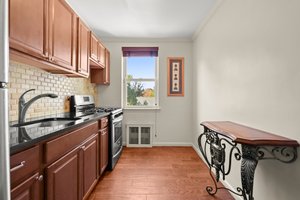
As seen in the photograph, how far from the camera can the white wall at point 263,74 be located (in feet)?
4.28

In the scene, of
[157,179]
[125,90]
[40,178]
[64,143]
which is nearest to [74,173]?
[64,143]

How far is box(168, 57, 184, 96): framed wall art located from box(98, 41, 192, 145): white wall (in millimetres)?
94

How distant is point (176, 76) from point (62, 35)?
2827 millimetres

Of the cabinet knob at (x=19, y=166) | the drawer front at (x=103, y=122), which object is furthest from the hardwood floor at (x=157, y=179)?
the cabinet knob at (x=19, y=166)

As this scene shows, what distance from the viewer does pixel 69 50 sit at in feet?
7.20

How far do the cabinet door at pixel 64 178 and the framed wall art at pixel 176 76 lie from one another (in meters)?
2.99

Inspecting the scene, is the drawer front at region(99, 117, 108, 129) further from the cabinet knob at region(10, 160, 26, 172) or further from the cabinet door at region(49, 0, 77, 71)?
the cabinet knob at region(10, 160, 26, 172)

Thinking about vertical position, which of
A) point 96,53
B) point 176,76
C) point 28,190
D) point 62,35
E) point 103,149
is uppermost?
point 96,53

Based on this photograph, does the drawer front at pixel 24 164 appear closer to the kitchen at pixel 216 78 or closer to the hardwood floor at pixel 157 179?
the kitchen at pixel 216 78

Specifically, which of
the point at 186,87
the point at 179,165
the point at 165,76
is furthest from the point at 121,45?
the point at 179,165

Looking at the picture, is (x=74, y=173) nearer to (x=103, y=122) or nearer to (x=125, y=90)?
(x=103, y=122)

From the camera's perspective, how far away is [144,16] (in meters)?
3.17

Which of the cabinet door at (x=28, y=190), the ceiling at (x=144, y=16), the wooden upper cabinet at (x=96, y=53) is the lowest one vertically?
the cabinet door at (x=28, y=190)

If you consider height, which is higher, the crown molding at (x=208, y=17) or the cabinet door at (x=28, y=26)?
the crown molding at (x=208, y=17)
